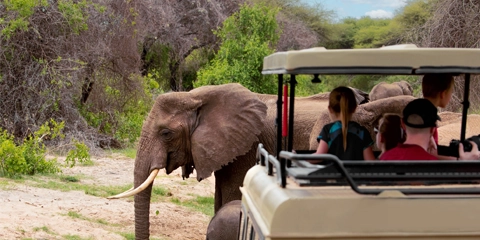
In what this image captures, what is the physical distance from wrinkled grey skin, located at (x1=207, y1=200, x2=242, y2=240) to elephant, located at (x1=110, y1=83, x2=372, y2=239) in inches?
48.7

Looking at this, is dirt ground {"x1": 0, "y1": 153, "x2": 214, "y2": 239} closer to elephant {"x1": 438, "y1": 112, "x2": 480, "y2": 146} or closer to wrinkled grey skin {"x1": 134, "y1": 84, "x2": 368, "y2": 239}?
wrinkled grey skin {"x1": 134, "y1": 84, "x2": 368, "y2": 239}

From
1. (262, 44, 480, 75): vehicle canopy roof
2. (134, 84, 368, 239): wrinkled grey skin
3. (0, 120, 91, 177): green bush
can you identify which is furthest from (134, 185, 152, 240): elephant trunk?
(262, 44, 480, 75): vehicle canopy roof

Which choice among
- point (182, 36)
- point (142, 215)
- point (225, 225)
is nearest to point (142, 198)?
point (142, 215)

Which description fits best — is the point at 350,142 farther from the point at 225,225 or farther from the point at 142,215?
the point at 142,215

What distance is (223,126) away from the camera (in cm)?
752

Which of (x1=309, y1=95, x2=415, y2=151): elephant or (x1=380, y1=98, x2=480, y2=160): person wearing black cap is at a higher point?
(x1=380, y1=98, x2=480, y2=160): person wearing black cap

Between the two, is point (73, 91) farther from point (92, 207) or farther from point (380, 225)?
point (380, 225)

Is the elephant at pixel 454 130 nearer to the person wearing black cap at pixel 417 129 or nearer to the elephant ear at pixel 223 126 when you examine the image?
the elephant ear at pixel 223 126

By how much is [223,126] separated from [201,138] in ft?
0.81

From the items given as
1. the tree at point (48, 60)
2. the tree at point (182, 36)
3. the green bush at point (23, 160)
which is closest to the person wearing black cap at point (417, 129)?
the green bush at point (23, 160)

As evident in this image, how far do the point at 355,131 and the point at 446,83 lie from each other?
0.43 meters

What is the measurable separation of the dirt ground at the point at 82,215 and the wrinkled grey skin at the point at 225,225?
A: 6.41 feet

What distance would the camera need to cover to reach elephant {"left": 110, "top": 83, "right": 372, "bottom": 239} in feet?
23.7

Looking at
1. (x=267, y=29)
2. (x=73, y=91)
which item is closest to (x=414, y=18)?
(x=267, y=29)
